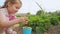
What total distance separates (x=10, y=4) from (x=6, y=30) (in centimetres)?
14

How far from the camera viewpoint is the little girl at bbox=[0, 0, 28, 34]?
0.95 metres

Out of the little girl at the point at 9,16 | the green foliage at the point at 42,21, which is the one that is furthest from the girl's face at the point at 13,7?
the green foliage at the point at 42,21

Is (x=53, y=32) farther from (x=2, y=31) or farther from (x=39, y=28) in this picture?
(x=2, y=31)

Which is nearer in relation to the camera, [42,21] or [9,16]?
[9,16]

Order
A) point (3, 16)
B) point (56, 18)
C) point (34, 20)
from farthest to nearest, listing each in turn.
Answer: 1. point (56, 18)
2. point (34, 20)
3. point (3, 16)

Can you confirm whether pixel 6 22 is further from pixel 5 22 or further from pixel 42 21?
pixel 42 21

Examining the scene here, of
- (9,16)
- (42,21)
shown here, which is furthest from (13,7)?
(42,21)

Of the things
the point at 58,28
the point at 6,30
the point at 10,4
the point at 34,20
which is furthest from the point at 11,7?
the point at 58,28

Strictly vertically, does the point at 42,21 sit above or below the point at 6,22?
below

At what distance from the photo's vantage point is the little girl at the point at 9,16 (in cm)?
95

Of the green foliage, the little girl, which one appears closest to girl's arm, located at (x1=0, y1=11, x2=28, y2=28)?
the little girl

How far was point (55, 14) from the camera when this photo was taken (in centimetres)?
414

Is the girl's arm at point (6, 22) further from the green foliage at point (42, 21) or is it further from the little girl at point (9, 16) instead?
the green foliage at point (42, 21)

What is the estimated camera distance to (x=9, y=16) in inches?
40.6
